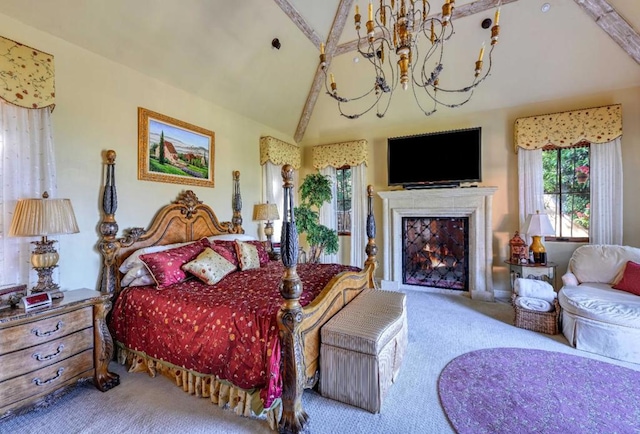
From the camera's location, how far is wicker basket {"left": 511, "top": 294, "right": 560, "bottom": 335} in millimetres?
3098

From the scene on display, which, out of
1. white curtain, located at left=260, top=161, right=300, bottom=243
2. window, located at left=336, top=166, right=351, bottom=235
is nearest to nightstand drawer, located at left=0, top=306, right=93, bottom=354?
white curtain, located at left=260, top=161, right=300, bottom=243

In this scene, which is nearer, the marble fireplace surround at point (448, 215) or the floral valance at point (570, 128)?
the floral valance at point (570, 128)

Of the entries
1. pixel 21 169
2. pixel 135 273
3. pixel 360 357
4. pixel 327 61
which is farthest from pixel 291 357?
pixel 327 61

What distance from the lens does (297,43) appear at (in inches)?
163

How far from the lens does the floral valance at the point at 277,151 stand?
484cm

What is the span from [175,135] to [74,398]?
2.74m

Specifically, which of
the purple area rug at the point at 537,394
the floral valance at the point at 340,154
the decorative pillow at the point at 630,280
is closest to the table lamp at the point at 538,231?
the decorative pillow at the point at 630,280

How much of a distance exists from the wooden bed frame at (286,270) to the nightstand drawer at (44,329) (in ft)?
1.87

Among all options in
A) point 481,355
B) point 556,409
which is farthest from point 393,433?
point 481,355

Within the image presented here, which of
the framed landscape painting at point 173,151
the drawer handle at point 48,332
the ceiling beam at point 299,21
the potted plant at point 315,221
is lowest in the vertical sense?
the drawer handle at point 48,332

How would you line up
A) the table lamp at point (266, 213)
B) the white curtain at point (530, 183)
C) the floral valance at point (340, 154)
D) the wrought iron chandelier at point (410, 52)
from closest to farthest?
the wrought iron chandelier at point (410, 52) → the white curtain at point (530, 183) → the table lamp at point (266, 213) → the floral valance at point (340, 154)

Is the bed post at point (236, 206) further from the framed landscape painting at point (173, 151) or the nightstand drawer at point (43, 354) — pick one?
the nightstand drawer at point (43, 354)

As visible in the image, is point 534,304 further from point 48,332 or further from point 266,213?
point 48,332

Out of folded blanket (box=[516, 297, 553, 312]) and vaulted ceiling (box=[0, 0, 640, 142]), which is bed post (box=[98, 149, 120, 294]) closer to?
vaulted ceiling (box=[0, 0, 640, 142])
